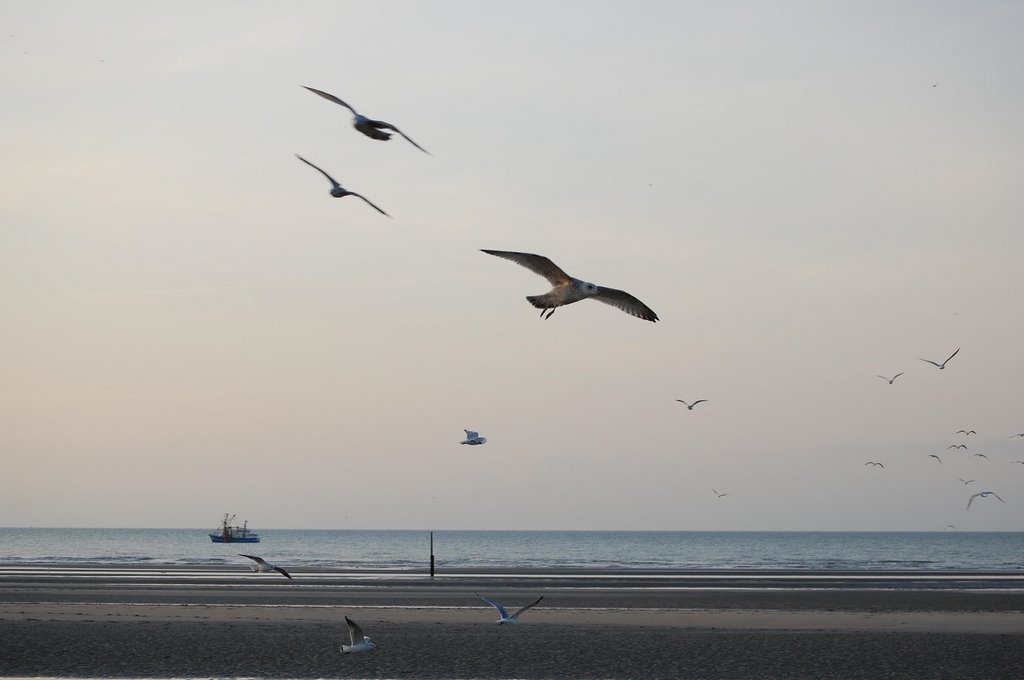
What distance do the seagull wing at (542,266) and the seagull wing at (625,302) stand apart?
63 cm

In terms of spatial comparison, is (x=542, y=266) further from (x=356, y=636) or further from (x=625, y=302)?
(x=356, y=636)

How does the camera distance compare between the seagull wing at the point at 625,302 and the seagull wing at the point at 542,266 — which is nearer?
the seagull wing at the point at 542,266

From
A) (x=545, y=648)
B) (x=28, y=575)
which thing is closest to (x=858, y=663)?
(x=545, y=648)

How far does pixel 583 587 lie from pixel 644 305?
3367 cm

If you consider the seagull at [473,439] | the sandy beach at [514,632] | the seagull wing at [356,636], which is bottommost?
the sandy beach at [514,632]

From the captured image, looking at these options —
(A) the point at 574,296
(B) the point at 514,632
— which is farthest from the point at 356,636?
(B) the point at 514,632

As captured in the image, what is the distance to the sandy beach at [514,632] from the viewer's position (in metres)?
22.8

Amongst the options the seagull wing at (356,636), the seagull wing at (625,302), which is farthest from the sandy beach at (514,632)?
the seagull wing at (625,302)

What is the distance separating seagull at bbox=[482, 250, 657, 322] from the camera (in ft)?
60.0

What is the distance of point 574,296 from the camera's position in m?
18.6

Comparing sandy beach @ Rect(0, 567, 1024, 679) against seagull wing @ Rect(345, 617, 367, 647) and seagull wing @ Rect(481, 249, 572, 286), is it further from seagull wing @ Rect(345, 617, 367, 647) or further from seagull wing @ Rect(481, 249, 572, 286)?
seagull wing @ Rect(481, 249, 572, 286)

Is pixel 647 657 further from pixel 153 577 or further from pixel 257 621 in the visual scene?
pixel 153 577

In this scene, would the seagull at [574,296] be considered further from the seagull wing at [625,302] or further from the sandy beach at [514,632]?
the sandy beach at [514,632]

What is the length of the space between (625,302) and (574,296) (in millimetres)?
876
